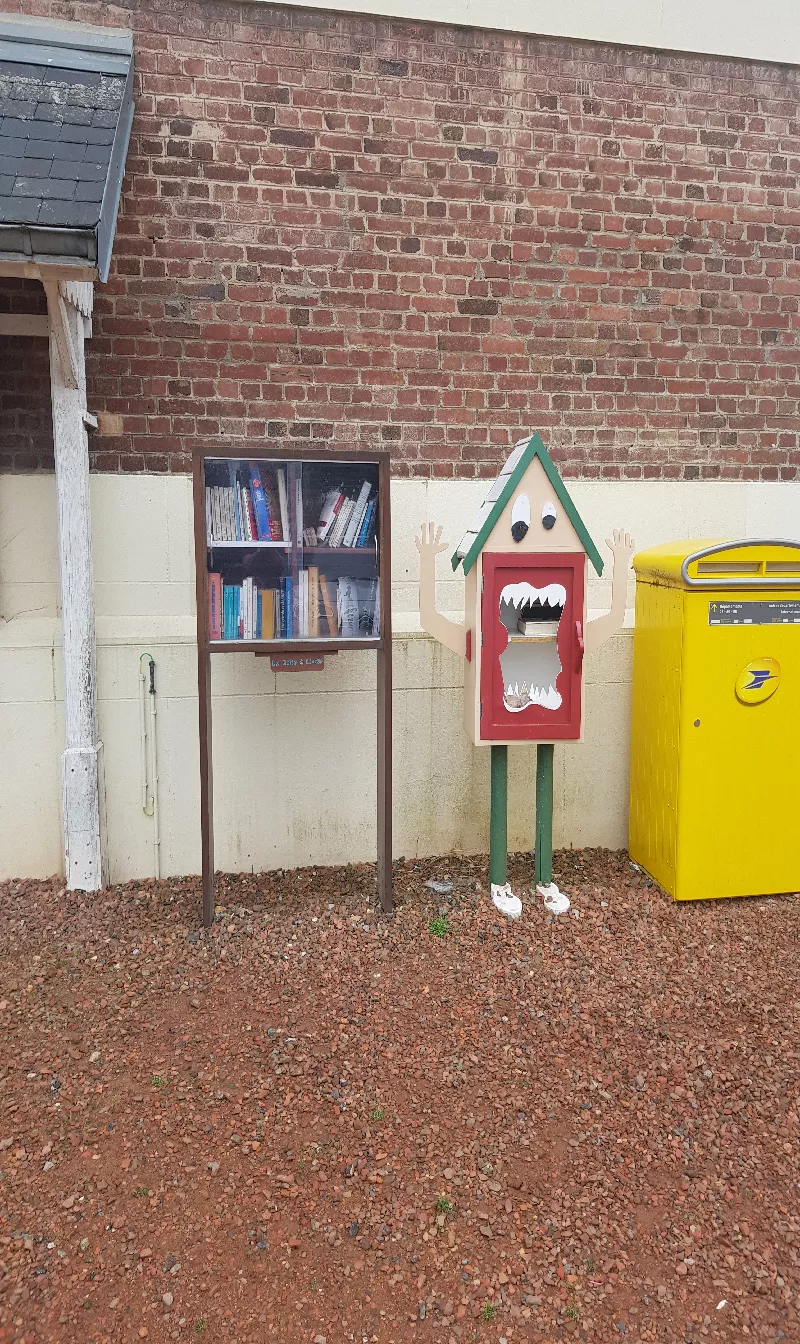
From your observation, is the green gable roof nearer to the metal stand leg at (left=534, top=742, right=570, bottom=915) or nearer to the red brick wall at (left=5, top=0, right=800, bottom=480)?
the red brick wall at (left=5, top=0, right=800, bottom=480)

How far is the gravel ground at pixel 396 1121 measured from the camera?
214 cm

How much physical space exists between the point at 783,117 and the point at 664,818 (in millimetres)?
3869

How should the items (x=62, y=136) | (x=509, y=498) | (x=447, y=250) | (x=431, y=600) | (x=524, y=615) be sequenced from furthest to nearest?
(x=447, y=250)
(x=524, y=615)
(x=431, y=600)
(x=509, y=498)
(x=62, y=136)

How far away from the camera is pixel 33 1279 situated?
2182 millimetres

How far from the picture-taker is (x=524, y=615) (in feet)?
13.4

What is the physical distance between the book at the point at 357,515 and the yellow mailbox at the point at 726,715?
1479mm

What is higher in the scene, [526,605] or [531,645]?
[526,605]

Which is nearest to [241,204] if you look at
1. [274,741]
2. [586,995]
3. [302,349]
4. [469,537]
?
[302,349]

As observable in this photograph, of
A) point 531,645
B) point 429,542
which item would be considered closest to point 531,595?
point 531,645

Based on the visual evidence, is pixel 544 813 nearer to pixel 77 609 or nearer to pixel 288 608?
pixel 288 608

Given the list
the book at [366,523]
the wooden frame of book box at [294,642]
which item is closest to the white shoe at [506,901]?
the wooden frame of book box at [294,642]

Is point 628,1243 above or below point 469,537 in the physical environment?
below

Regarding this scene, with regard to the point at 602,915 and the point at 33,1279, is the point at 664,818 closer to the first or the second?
the point at 602,915

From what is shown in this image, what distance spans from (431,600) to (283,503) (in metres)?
0.80
